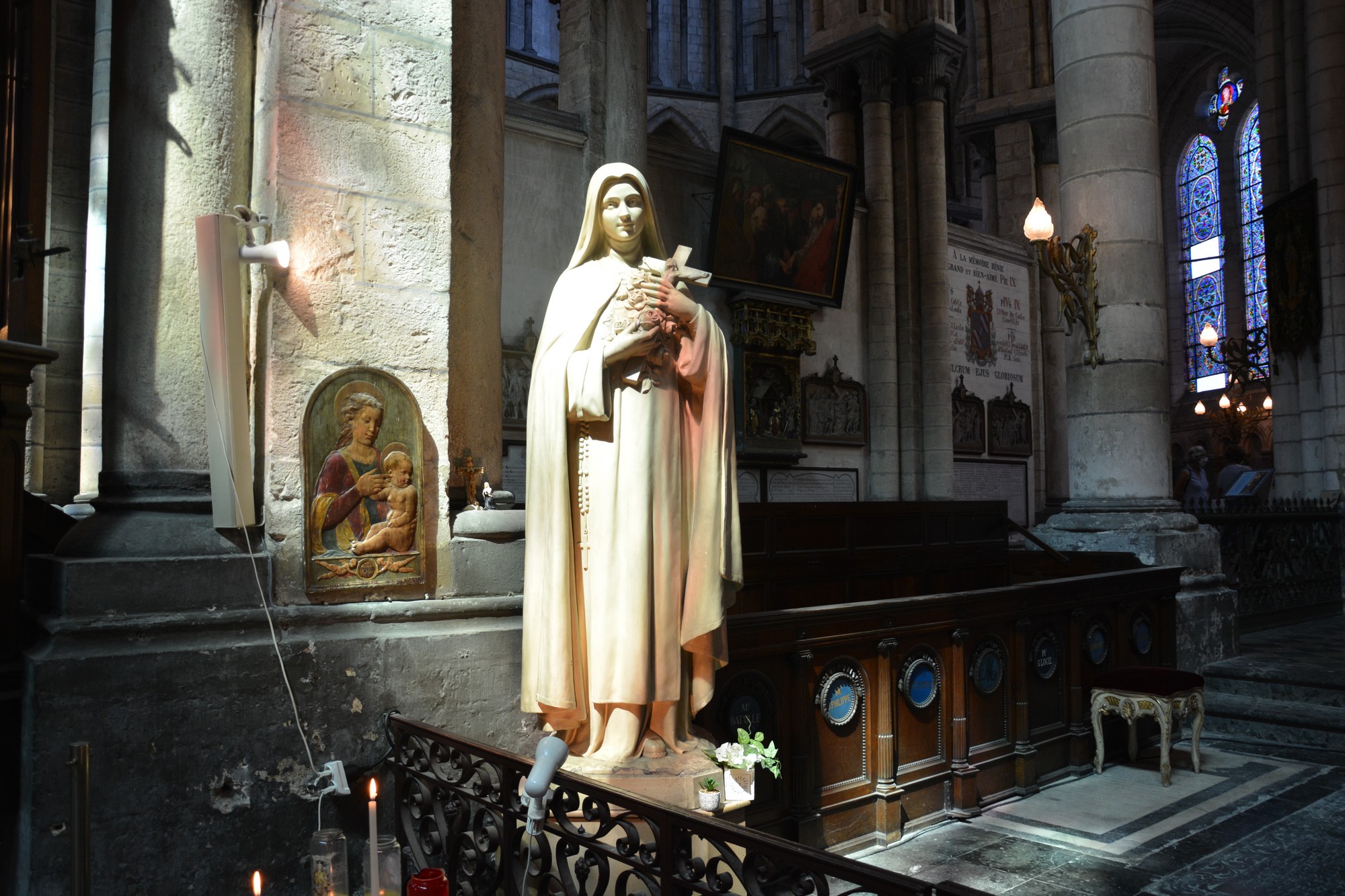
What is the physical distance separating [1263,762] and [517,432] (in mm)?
5866

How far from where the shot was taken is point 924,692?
4.80 m

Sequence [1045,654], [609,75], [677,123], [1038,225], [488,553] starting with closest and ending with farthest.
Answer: [488,553], [1045,654], [1038,225], [609,75], [677,123]

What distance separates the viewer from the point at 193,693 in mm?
2604

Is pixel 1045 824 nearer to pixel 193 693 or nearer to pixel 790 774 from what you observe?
pixel 790 774

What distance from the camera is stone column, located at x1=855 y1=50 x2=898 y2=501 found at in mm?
11797

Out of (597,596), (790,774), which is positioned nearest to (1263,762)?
(790,774)

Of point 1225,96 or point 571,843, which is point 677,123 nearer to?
point 1225,96

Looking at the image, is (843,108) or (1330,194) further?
(843,108)

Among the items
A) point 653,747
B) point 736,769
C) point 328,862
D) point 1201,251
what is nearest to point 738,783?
point 736,769

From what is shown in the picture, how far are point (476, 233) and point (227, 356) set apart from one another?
1.18 meters

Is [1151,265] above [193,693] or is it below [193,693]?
above

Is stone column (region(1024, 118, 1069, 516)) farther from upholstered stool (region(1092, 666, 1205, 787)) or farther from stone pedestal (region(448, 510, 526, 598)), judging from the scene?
stone pedestal (region(448, 510, 526, 598))

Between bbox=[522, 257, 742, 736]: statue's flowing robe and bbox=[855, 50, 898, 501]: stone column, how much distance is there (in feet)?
29.3

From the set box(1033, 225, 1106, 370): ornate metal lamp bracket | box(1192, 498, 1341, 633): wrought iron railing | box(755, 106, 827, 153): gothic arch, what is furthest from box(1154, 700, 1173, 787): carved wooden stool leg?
box(755, 106, 827, 153): gothic arch
